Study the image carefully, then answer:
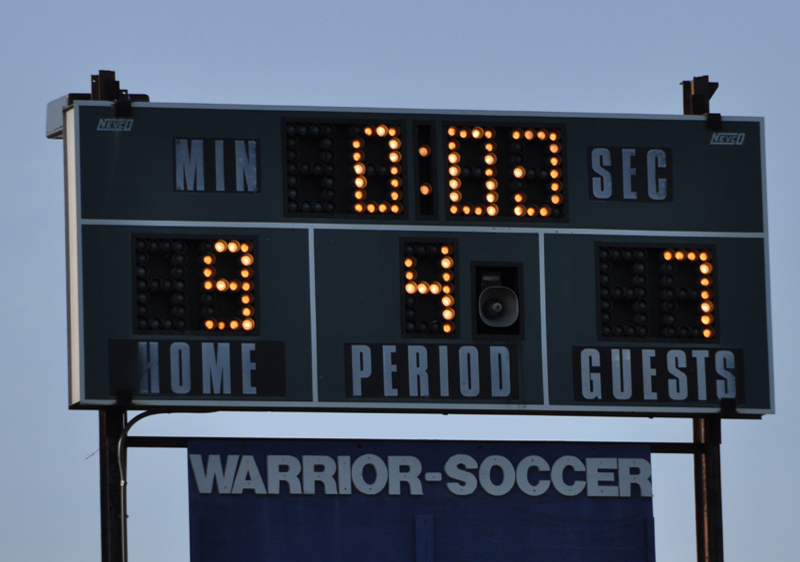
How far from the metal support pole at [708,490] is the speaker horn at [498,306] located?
1.94 m

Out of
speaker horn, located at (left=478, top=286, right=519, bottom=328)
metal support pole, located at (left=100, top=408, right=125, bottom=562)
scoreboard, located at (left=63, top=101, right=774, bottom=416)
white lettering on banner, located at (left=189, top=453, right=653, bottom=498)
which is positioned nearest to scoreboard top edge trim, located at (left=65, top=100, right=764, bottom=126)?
scoreboard, located at (left=63, top=101, right=774, bottom=416)

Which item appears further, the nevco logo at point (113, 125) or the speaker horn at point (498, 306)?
the speaker horn at point (498, 306)

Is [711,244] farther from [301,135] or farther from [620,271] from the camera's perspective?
[301,135]

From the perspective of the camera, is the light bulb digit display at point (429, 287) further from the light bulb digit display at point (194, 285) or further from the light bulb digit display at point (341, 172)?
the light bulb digit display at point (194, 285)

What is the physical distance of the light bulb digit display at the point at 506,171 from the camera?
15.7 metres

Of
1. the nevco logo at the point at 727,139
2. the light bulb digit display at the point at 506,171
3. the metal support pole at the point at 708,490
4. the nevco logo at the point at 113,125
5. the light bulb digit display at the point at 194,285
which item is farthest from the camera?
the nevco logo at the point at 727,139

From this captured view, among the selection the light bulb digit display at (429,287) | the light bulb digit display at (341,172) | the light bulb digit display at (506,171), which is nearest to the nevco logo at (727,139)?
the light bulb digit display at (506,171)

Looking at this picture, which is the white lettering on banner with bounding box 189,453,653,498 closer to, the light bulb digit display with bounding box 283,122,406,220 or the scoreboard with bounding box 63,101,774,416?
the scoreboard with bounding box 63,101,774,416

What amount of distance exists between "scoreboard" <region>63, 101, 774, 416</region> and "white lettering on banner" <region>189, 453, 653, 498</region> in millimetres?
622

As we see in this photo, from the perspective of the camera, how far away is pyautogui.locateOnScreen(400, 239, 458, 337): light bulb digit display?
A: 15445 millimetres

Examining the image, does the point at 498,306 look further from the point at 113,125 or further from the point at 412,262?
the point at 113,125

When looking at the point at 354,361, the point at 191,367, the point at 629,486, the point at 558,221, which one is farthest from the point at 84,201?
the point at 629,486

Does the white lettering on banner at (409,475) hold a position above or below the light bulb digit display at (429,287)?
below

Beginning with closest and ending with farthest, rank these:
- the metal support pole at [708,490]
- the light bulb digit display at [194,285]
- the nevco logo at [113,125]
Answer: the light bulb digit display at [194,285]
the nevco logo at [113,125]
the metal support pole at [708,490]
